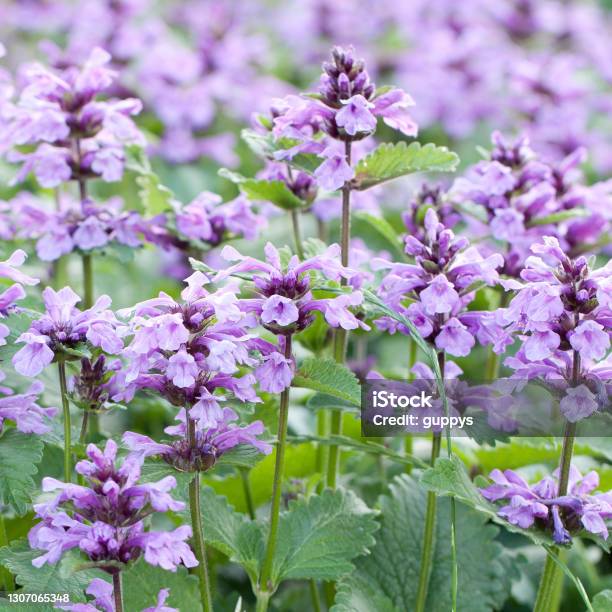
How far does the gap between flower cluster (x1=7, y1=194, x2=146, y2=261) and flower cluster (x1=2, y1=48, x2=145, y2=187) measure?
9 centimetres

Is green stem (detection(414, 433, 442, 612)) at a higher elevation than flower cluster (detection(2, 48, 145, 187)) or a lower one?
lower

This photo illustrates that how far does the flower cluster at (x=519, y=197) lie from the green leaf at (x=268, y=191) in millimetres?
428

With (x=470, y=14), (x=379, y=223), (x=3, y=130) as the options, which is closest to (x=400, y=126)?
(x=379, y=223)

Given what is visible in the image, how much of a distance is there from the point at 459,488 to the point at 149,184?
127 cm

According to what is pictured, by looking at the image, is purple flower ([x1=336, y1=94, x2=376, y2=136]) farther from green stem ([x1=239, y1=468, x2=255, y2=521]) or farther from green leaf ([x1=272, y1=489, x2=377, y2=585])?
green stem ([x1=239, y1=468, x2=255, y2=521])

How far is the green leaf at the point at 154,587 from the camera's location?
2.07 metres

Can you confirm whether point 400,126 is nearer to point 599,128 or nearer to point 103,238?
point 103,238

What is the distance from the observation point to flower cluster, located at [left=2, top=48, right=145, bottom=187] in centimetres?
252

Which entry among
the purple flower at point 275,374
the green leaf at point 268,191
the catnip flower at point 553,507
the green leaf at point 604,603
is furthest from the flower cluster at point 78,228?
the green leaf at point 604,603

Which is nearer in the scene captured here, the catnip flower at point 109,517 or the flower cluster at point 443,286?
the catnip flower at point 109,517

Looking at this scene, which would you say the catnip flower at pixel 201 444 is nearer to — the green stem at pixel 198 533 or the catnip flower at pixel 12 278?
the green stem at pixel 198 533

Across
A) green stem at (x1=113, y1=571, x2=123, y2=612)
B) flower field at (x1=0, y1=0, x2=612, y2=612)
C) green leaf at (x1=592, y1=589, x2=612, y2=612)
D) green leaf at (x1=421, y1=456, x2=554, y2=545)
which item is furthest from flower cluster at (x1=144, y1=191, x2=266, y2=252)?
green leaf at (x1=592, y1=589, x2=612, y2=612)

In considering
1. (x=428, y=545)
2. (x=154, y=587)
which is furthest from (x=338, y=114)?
(x=154, y=587)

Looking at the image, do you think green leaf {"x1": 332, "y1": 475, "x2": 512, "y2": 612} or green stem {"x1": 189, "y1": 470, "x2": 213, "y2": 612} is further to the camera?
green leaf {"x1": 332, "y1": 475, "x2": 512, "y2": 612}
